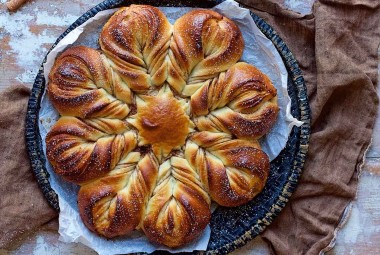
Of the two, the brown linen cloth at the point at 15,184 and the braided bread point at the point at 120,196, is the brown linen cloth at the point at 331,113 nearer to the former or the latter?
the braided bread point at the point at 120,196

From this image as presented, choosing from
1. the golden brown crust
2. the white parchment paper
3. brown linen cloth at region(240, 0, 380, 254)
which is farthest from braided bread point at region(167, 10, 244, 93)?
brown linen cloth at region(240, 0, 380, 254)

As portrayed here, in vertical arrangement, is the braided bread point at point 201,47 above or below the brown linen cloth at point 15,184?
above

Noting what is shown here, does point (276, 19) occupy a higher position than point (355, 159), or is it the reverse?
point (276, 19)

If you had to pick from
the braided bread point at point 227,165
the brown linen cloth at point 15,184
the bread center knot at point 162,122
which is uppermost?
the bread center knot at point 162,122

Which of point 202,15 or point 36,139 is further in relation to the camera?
point 36,139

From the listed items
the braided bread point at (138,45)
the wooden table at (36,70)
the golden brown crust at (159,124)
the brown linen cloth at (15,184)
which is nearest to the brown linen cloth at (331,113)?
Answer: the wooden table at (36,70)

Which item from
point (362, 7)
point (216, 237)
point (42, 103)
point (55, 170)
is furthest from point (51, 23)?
point (362, 7)

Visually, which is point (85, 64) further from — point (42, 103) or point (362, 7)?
point (362, 7)
